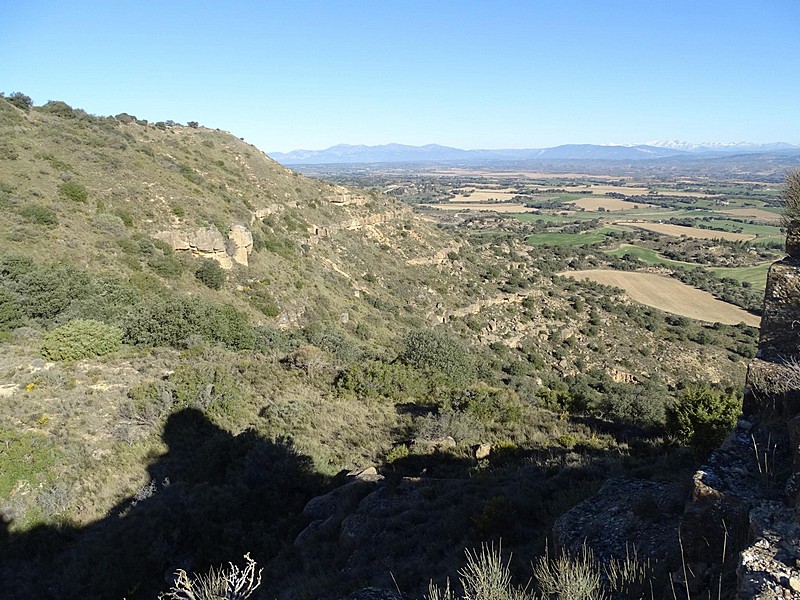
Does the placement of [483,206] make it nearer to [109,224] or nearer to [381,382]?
[109,224]

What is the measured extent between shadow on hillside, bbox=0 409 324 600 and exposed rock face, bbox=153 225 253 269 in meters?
17.4

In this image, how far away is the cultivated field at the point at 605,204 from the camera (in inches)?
4597

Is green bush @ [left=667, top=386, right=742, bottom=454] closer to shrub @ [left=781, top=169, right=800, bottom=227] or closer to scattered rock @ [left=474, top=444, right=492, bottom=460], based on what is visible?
scattered rock @ [left=474, top=444, right=492, bottom=460]

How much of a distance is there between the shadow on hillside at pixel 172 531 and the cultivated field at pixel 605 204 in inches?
4677

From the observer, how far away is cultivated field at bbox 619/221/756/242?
7332 cm

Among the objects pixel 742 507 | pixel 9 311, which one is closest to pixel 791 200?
pixel 742 507

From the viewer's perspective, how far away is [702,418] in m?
8.98

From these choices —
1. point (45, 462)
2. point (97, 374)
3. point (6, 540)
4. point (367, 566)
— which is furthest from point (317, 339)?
point (367, 566)

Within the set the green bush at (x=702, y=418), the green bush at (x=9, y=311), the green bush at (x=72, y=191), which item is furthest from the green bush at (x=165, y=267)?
the green bush at (x=702, y=418)

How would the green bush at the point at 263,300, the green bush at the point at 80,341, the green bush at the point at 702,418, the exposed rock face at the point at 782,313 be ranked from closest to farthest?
the exposed rock face at the point at 782,313
the green bush at the point at 702,418
the green bush at the point at 80,341
the green bush at the point at 263,300

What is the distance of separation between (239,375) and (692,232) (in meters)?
86.9

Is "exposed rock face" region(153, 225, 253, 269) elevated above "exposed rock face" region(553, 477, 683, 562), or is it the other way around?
"exposed rock face" region(153, 225, 253, 269)

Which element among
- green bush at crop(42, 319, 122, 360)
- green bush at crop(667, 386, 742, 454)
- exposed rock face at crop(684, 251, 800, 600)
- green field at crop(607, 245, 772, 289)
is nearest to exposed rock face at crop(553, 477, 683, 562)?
exposed rock face at crop(684, 251, 800, 600)

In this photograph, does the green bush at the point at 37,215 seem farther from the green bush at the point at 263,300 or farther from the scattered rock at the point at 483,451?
the scattered rock at the point at 483,451
